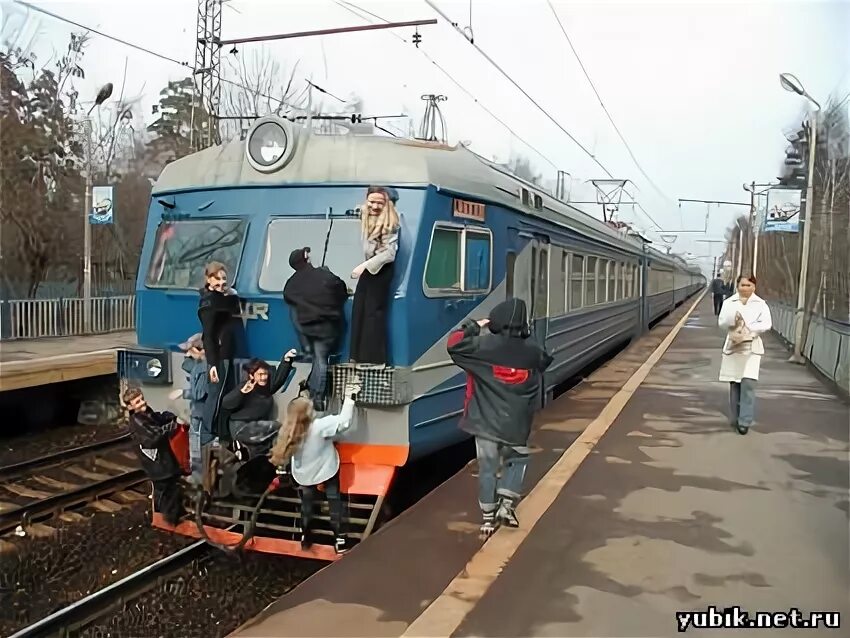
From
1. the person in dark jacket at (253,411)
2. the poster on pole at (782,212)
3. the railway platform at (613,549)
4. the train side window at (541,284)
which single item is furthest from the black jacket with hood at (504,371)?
the poster on pole at (782,212)

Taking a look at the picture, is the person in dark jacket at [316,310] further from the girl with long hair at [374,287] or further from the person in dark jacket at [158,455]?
the person in dark jacket at [158,455]

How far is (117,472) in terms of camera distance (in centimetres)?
990

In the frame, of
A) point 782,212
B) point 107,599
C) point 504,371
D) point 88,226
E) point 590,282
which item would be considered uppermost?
point 782,212

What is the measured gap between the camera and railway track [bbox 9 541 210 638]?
512cm

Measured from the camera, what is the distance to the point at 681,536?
215 inches

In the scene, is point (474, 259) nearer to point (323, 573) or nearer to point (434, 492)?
point (434, 492)

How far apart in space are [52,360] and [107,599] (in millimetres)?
9026

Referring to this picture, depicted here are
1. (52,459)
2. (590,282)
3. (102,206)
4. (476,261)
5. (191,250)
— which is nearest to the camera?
(191,250)

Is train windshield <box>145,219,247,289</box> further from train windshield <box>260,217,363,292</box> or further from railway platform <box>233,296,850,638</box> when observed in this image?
railway platform <box>233,296,850,638</box>

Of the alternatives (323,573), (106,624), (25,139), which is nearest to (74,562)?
(106,624)

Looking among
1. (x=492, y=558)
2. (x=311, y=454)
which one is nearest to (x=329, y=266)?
(x=311, y=454)

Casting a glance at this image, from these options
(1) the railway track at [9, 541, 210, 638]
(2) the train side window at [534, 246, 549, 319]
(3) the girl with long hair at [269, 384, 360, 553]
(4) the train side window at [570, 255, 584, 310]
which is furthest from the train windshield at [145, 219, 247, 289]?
(4) the train side window at [570, 255, 584, 310]

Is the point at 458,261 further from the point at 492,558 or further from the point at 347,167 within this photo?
the point at 492,558

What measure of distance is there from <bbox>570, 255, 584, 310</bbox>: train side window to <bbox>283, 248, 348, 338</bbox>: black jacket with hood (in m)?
5.69
